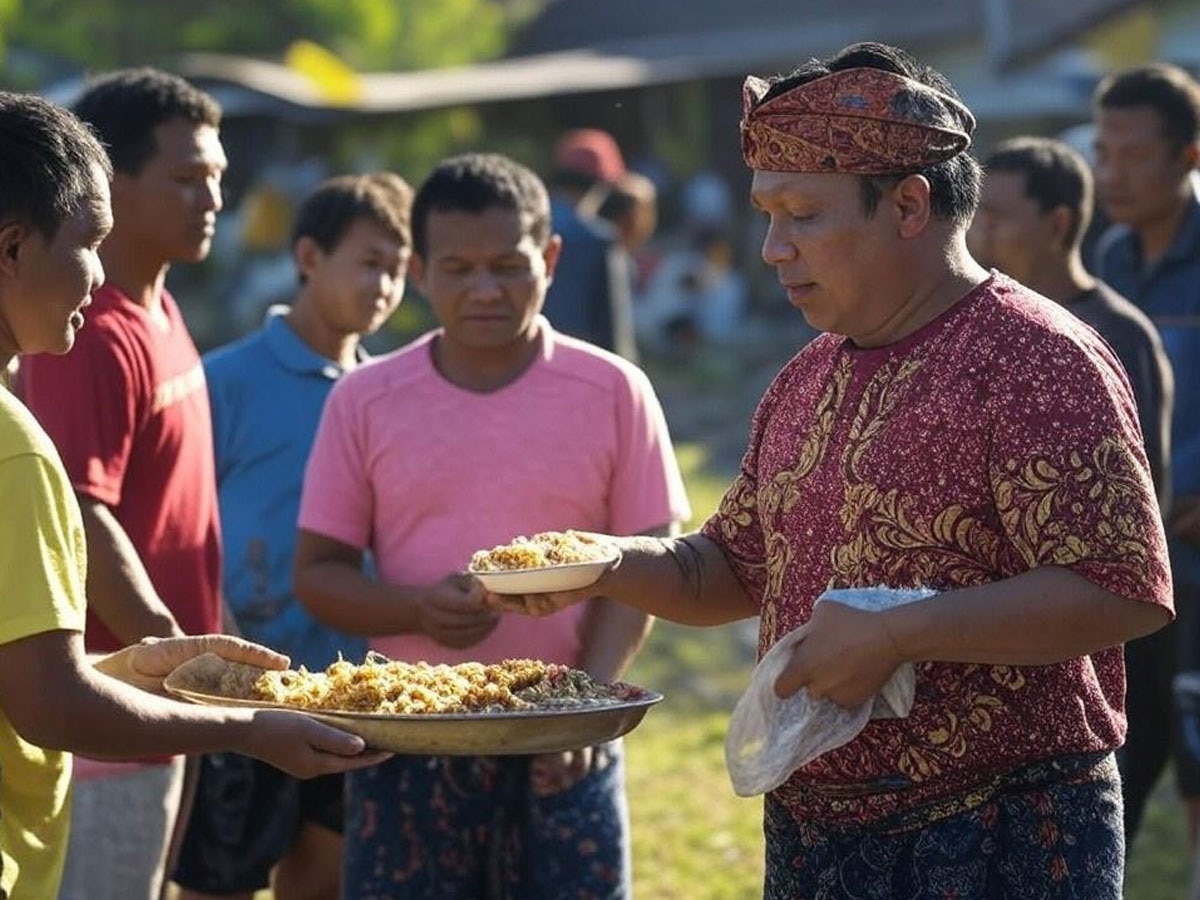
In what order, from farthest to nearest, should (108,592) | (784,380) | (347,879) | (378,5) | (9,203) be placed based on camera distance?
(378,5)
(347,879)
(108,592)
(784,380)
(9,203)

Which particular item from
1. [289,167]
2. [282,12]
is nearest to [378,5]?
[282,12]

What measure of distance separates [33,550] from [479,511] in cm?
175

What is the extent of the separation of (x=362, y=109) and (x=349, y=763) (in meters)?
24.2

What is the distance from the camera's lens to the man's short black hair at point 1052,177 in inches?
237

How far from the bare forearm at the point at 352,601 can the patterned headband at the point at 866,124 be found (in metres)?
1.64

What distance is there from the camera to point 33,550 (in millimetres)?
3238

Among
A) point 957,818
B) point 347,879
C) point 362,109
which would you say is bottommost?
point 347,879

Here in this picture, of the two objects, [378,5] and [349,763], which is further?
[378,5]

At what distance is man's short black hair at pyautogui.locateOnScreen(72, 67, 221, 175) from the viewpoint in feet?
16.5

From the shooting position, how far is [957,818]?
3508 mm

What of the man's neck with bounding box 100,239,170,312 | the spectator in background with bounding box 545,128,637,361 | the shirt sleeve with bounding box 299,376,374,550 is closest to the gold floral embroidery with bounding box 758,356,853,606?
the shirt sleeve with bounding box 299,376,374,550

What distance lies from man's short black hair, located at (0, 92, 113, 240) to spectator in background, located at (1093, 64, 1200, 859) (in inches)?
160

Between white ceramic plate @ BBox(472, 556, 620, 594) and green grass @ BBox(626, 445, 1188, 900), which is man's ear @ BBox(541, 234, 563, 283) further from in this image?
green grass @ BBox(626, 445, 1188, 900)

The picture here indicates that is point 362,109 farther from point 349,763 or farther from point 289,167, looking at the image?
point 349,763
